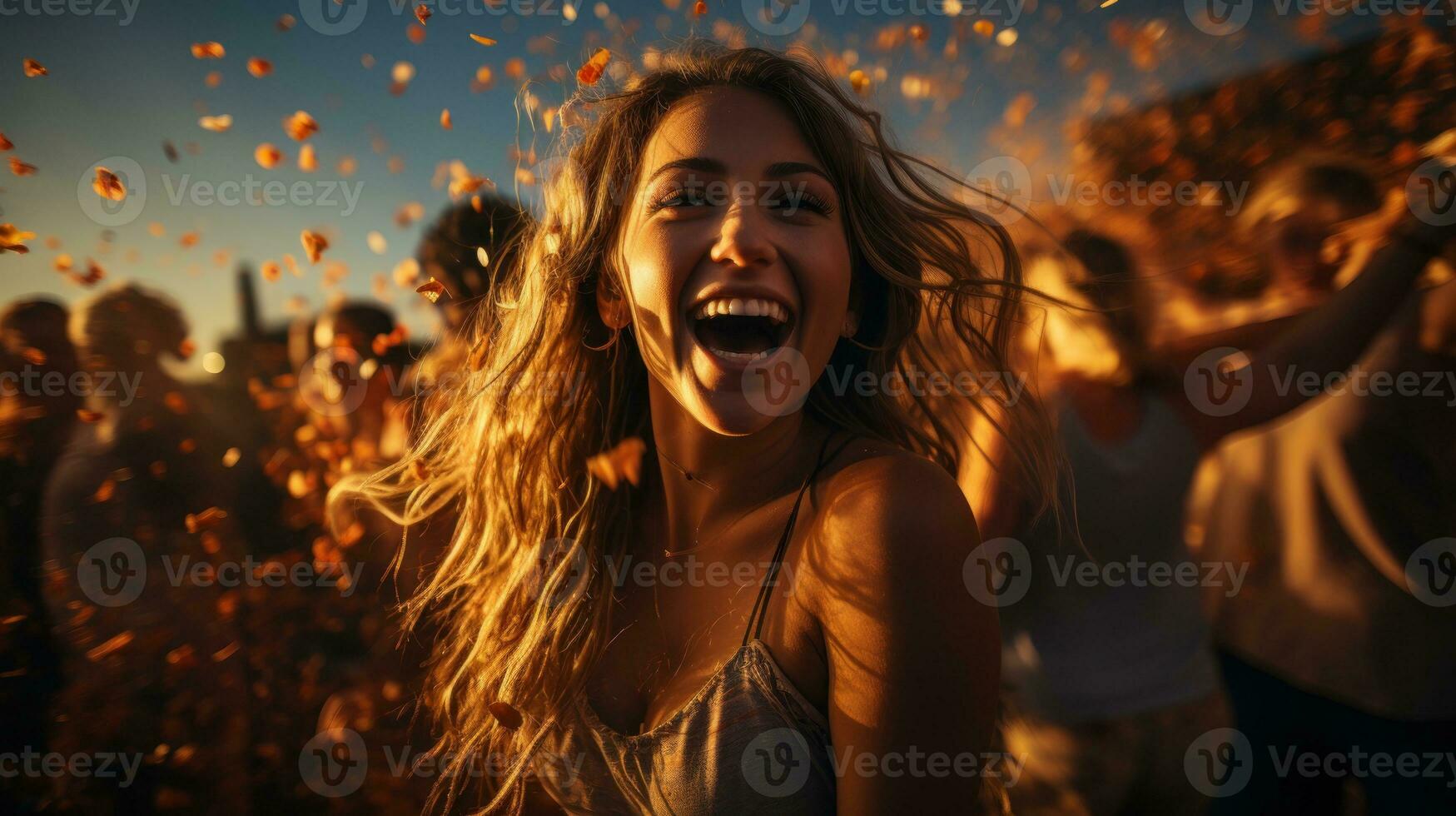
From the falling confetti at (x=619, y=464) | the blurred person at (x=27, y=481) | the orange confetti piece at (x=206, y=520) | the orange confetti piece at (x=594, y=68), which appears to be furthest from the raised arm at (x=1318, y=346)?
the blurred person at (x=27, y=481)

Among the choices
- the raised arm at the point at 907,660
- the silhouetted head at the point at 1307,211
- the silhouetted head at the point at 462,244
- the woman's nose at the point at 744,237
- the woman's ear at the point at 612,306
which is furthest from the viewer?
the silhouetted head at the point at 462,244

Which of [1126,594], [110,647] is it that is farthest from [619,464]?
[110,647]

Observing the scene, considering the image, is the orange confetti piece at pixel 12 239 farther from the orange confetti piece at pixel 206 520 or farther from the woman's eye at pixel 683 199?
the woman's eye at pixel 683 199

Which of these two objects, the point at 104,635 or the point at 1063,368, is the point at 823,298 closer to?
the point at 1063,368

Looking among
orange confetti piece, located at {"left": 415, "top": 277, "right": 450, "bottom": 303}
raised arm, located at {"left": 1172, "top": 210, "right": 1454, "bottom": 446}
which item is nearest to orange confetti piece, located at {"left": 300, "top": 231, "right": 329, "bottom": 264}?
orange confetti piece, located at {"left": 415, "top": 277, "right": 450, "bottom": 303}

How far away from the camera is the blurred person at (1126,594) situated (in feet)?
7.35

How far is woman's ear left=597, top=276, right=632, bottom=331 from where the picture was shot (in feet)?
5.55

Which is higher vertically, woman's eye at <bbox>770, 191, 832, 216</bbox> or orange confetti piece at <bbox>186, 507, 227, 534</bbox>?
woman's eye at <bbox>770, 191, 832, 216</bbox>

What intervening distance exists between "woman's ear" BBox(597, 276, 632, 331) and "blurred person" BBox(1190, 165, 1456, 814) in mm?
2202

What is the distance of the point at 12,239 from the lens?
2.20 meters

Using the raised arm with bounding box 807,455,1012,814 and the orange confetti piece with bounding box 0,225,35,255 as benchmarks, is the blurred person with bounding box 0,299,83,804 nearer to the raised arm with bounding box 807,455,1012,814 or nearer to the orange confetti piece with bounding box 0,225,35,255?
the orange confetti piece with bounding box 0,225,35,255

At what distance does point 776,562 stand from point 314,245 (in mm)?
1919

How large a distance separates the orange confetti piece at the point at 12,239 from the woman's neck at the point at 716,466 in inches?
82.1

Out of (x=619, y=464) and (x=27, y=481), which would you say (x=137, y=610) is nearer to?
(x=27, y=481)
